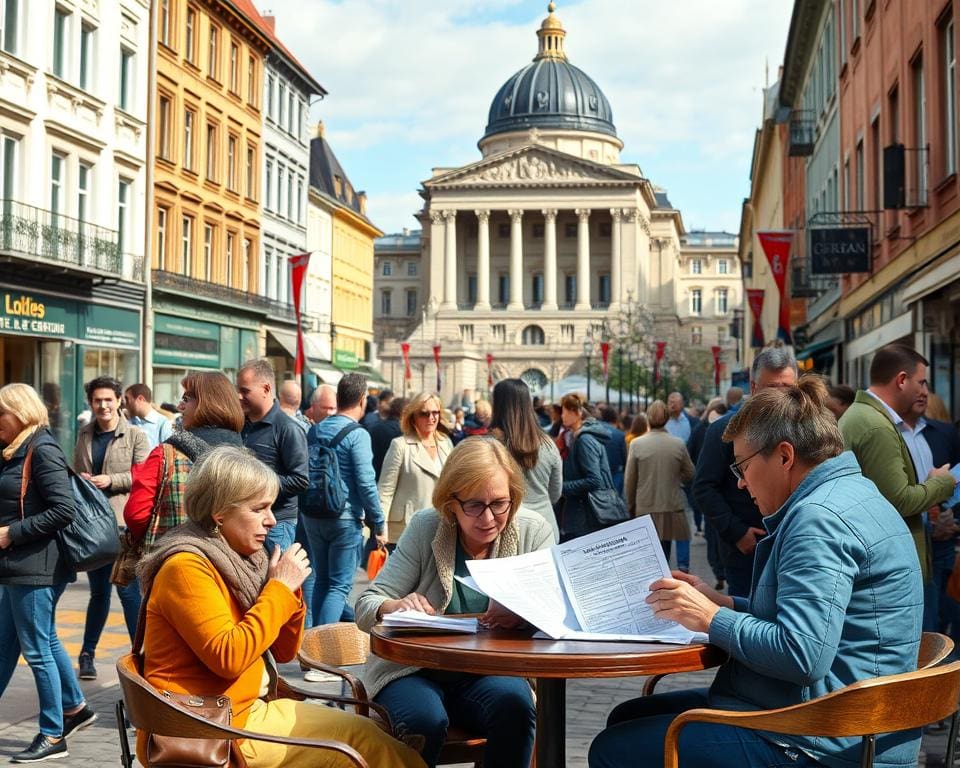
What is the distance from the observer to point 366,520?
927 cm

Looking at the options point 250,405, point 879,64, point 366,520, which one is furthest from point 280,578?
point 879,64

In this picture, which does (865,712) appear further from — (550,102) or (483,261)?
(550,102)

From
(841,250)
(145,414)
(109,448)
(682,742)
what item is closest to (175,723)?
(682,742)

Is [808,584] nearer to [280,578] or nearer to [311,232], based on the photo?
[280,578]

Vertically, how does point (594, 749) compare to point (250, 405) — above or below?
below

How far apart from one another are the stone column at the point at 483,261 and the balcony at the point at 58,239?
76.5m

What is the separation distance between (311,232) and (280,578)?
164 ft

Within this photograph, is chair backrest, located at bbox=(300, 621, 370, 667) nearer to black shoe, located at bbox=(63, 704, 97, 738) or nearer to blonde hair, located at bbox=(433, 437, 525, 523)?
blonde hair, located at bbox=(433, 437, 525, 523)

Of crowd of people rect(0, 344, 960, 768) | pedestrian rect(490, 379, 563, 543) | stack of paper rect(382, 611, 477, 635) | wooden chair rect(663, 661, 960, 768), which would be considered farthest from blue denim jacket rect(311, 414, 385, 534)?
wooden chair rect(663, 661, 960, 768)

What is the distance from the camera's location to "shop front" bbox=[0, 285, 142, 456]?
25125 mm

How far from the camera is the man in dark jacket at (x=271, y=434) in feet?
27.1

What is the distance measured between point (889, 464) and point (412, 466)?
3.68m

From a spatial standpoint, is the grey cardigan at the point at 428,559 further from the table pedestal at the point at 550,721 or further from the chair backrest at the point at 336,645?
the table pedestal at the point at 550,721

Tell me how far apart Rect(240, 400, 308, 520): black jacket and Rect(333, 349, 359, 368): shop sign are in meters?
46.1
